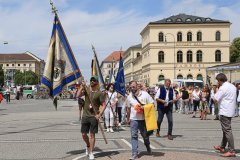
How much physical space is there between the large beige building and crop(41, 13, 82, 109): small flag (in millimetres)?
84720

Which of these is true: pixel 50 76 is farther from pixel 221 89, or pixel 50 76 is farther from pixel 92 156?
pixel 221 89

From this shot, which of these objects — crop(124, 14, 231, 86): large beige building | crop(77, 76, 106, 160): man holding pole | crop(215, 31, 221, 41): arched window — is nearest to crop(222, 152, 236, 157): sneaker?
crop(77, 76, 106, 160): man holding pole

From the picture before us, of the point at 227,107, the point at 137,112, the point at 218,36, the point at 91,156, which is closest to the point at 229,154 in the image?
the point at 227,107

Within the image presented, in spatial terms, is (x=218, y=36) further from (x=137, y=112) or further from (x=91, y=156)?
(x=91, y=156)

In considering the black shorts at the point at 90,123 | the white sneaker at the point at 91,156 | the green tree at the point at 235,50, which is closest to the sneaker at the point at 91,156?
the white sneaker at the point at 91,156

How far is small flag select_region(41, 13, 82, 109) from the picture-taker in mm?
10273

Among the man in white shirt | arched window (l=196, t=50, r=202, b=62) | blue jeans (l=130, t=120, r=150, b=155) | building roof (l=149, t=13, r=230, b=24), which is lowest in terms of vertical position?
blue jeans (l=130, t=120, r=150, b=155)

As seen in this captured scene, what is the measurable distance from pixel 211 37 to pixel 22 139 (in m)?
86.5

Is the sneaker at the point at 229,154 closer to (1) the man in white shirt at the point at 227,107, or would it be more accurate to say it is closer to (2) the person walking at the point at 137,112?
(1) the man in white shirt at the point at 227,107

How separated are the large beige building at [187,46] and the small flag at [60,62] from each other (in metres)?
84.7

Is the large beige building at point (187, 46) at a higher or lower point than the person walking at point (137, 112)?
higher

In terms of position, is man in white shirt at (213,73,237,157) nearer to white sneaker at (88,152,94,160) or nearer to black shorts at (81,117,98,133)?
black shorts at (81,117,98,133)

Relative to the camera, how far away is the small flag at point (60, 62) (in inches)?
404

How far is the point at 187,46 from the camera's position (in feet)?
314
